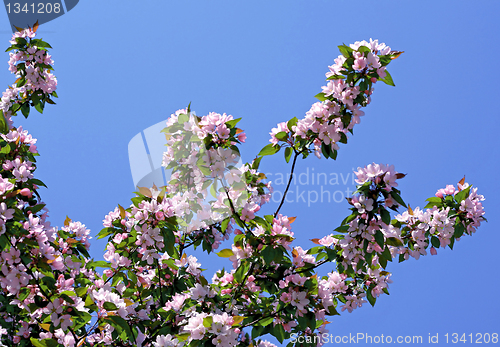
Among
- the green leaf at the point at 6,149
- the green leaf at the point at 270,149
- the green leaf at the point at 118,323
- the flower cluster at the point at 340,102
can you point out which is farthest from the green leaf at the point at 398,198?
the green leaf at the point at 6,149

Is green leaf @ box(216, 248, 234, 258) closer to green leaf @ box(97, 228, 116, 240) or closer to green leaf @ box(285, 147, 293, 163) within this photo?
green leaf @ box(285, 147, 293, 163)

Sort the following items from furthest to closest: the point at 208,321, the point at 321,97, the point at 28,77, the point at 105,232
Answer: the point at 28,77
the point at 105,232
the point at 321,97
the point at 208,321

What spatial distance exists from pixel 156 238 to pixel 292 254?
48.1 inches

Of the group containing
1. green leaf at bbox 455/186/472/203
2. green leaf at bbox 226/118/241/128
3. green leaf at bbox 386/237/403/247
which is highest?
green leaf at bbox 226/118/241/128

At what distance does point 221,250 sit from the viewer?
138 inches

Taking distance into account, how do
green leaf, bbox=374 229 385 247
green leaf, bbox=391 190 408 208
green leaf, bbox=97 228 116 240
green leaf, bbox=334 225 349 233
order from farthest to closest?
green leaf, bbox=97 228 116 240, green leaf, bbox=334 225 349 233, green leaf, bbox=374 229 385 247, green leaf, bbox=391 190 408 208

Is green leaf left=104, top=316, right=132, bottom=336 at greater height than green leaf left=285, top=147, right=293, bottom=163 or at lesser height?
lesser

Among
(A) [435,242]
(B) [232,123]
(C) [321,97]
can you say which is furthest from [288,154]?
(A) [435,242]

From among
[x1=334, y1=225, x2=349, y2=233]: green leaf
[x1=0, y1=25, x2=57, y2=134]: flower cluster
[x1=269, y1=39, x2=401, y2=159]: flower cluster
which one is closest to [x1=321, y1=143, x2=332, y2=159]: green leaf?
[x1=269, y1=39, x2=401, y2=159]: flower cluster

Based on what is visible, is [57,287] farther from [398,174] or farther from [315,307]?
[398,174]

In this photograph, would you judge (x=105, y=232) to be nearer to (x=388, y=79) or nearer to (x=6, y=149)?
(x=6, y=149)

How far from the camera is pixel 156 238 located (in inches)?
135

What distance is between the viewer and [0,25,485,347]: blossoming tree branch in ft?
10.0

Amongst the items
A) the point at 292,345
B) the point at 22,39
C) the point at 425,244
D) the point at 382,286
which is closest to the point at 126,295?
the point at 292,345
